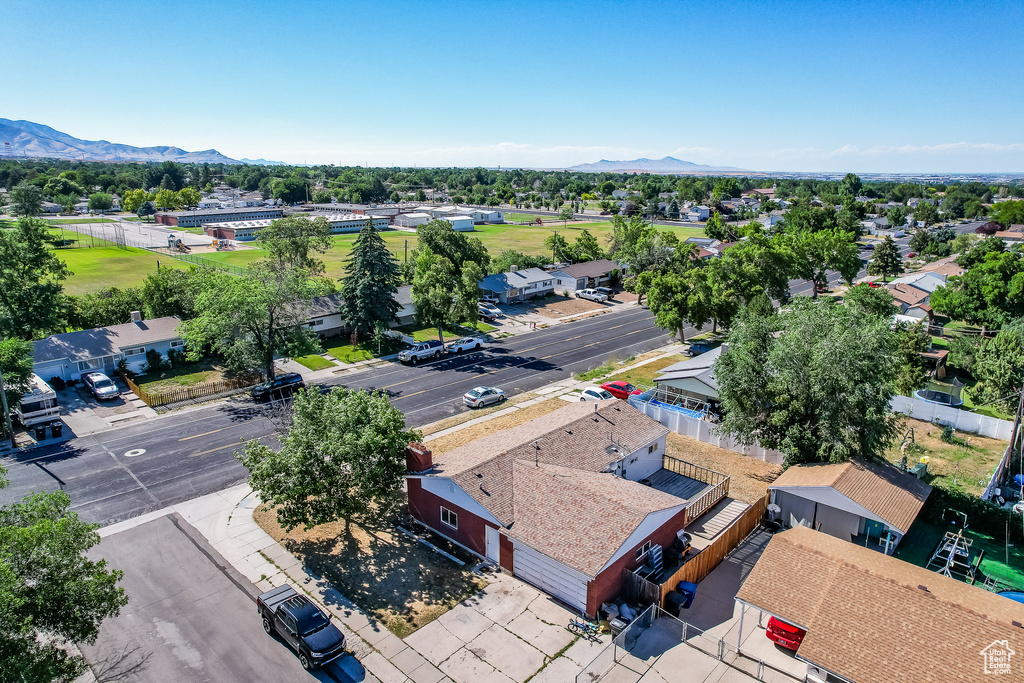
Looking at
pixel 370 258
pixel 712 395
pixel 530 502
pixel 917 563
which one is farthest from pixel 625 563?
pixel 370 258

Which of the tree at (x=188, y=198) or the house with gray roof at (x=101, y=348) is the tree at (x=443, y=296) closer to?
the house with gray roof at (x=101, y=348)

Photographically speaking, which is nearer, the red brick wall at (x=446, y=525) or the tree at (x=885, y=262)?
the red brick wall at (x=446, y=525)

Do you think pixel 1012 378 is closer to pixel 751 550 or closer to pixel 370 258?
pixel 751 550

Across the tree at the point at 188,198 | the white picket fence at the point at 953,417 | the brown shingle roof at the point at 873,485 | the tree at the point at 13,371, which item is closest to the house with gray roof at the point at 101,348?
the tree at the point at 13,371

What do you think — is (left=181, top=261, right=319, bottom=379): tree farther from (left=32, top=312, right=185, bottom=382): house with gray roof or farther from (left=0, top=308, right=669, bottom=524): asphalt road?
(left=32, top=312, right=185, bottom=382): house with gray roof

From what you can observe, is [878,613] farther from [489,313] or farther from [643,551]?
[489,313]

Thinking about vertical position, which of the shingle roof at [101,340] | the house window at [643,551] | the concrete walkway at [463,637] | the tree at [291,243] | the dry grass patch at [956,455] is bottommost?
the dry grass patch at [956,455]
